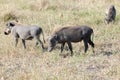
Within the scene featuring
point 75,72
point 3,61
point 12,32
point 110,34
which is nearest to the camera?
point 75,72

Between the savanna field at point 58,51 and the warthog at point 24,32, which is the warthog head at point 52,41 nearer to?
the savanna field at point 58,51

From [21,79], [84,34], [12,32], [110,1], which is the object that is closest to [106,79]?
[21,79]

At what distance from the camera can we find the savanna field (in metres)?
6.89

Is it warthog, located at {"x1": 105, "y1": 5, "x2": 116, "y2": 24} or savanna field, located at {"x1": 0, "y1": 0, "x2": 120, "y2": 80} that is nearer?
savanna field, located at {"x1": 0, "y1": 0, "x2": 120, "y2": 80}

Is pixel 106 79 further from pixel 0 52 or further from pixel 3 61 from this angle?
pixel 0 52

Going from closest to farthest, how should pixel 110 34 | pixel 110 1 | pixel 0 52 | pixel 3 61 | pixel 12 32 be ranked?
pixel 3 61 → pixel 0 52 → pixel 12 32 → pixel 110 34 → pixel 110 1

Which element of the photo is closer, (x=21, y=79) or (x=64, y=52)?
(x=21, y=79)

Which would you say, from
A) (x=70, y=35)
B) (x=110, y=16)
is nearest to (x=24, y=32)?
(x=70, y=35)

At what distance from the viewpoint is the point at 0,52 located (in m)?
8.69

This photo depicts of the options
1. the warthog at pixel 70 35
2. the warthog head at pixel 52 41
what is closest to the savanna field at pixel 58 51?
the warthog head at pixel 52 41

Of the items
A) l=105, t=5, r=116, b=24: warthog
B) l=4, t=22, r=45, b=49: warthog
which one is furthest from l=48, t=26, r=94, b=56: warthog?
l=105, t=5, r=116, b=24: warthog

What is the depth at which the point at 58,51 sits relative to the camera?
895cm

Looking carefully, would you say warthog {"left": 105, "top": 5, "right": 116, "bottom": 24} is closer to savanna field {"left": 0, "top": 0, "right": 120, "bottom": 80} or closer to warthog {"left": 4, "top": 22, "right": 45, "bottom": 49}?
savanna field {"left": 0, "top": 0, "right": 120, "bottom": 80}

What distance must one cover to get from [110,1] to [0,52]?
8.21 meters
